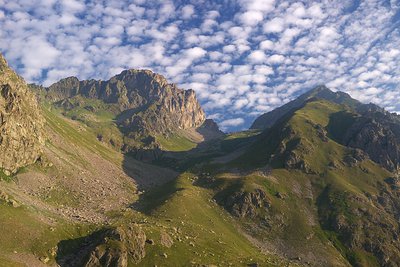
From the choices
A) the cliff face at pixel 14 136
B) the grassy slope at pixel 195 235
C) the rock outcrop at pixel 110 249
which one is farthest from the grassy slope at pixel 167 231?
the cliff face at pixel 14 136

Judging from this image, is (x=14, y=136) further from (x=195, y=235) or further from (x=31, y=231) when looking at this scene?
(x=195, y=235)

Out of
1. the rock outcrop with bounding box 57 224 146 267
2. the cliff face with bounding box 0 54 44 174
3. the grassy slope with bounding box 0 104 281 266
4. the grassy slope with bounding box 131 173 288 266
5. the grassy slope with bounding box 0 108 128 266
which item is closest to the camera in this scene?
the grassy slope with bounding box 0 108 128 266

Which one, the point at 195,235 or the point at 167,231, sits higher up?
the point at 167,231

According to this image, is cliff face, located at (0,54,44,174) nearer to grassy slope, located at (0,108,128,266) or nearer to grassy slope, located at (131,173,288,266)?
grassy slope, located at (0,108,128,266)

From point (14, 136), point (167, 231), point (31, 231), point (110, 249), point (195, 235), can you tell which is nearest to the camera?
point (110, 249)

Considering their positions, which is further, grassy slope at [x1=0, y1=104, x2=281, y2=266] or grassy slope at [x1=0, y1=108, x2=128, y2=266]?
grassy slope at [x1=0, y1=104, x2=281, y2=266]

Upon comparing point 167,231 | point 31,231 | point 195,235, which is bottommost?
point 195,235

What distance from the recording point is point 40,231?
397 ft

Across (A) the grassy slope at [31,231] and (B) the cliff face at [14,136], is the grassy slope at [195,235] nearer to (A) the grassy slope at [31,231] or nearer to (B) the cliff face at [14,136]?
(A) the grassy slope at [31,231]

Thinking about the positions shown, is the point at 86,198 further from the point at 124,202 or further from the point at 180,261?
the point at 180,261

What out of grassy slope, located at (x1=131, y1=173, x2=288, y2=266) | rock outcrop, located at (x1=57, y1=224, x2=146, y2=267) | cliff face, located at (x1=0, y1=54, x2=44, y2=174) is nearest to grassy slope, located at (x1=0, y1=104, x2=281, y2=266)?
grassy slope, located at (x1=131, y1=173, x2=288, y2=266)

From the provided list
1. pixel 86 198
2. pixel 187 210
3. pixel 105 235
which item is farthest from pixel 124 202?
pixel 105 235

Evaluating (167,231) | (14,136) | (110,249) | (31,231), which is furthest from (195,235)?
(14,136)

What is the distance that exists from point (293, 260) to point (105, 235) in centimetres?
7811
